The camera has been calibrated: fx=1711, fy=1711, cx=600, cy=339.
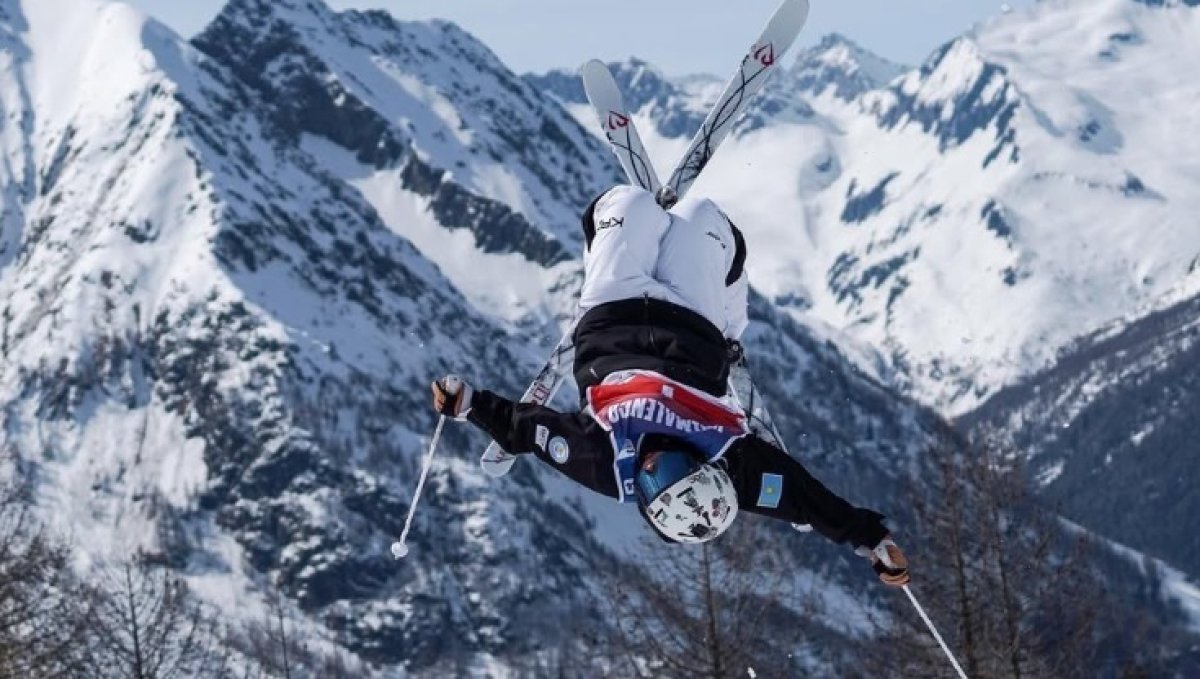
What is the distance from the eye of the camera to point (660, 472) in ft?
30.5

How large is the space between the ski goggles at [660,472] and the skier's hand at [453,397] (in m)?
1.31

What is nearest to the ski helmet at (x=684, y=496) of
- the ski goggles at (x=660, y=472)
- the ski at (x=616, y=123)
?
the ski goggles at (x=660, y=472)

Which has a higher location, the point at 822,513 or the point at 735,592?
the point at 735,592

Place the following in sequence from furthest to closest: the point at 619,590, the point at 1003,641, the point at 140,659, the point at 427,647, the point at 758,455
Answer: the point at 427,647, the point at 140,659, the point at 1003,641, the point at 619,590, the point at 758,455

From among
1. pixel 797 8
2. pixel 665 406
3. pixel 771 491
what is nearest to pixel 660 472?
pixel 665 406

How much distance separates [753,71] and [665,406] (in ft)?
14.1

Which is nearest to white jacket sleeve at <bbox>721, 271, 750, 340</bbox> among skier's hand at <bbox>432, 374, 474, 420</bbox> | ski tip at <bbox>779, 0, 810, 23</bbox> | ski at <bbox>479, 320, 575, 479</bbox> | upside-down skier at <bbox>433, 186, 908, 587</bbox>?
upside-down skier at <bbox>433, 186, 908, 587</bbox>

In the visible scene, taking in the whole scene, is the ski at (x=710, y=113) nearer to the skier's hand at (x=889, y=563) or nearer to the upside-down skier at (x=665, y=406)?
the upside-down skier at (x=665, y=406)

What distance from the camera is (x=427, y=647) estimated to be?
650 ft

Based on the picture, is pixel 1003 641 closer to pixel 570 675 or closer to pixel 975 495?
pixel 975 495

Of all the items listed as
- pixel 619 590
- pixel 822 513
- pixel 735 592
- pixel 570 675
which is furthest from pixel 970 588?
pixel 570 675

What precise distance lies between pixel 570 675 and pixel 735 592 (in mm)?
148658

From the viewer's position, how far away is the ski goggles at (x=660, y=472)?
9219mm

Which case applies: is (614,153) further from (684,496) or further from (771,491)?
(684,496)
